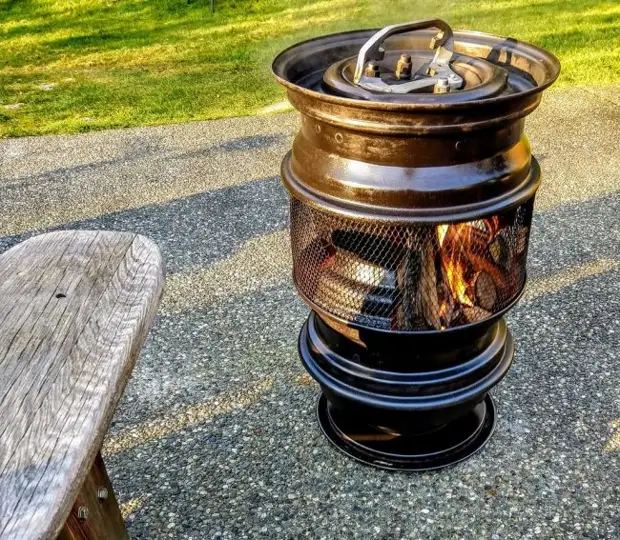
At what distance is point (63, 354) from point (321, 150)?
3.17ft

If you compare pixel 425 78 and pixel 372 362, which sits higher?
pixel 425 78

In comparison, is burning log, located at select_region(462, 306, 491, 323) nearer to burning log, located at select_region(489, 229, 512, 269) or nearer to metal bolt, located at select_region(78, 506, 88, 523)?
burning log, located at select_region(489, 229, 512, 269)

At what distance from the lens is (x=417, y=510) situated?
7.78 feet

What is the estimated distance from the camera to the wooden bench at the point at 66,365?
1288mm

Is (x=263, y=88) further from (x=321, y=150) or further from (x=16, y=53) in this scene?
(x=321, y=150)

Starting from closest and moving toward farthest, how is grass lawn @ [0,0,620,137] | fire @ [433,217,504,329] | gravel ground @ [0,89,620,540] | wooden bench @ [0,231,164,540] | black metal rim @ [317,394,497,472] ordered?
wooden bench @ [0,231,164,540]
fire @ [433,217,504,329]
gravel ground @ [0,89,620,540]
black metal rim @ [317,394,497,472]
grass lawn @ [0,0,620,137]

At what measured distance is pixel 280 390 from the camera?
299 cm

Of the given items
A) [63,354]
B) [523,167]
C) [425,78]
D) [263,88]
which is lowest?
[263,88]

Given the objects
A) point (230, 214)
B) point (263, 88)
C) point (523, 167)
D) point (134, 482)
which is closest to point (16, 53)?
point (263, 88)

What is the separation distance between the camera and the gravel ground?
2369mm

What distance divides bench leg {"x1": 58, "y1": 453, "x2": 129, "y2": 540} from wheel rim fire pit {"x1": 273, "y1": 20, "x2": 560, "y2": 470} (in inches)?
34.0

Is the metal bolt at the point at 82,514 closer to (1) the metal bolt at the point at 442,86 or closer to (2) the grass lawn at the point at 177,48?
(1) the metal bolt at the point at 442,86

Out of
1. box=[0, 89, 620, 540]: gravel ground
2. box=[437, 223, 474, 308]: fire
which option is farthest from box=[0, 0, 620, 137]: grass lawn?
box=[437, 223, 474, 308]: fire

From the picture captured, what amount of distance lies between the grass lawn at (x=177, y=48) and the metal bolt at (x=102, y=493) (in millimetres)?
4324
